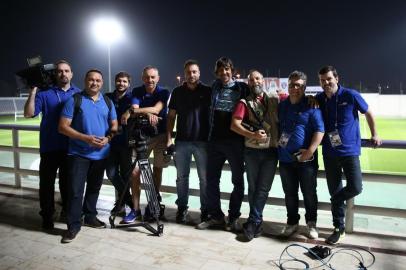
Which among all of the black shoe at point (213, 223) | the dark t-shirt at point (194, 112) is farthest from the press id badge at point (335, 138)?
the black shoe at point (213, 223)

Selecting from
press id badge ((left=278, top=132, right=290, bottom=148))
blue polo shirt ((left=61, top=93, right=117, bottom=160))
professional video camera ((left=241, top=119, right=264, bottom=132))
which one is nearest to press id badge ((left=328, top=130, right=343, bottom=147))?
press id badge ((left=278, top=132, right=290, bottom=148))

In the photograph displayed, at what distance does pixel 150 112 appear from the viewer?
432 cm

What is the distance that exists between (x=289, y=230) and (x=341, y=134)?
1.18m

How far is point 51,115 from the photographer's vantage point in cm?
434

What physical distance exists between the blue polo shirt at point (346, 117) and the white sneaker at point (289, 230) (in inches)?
37.0

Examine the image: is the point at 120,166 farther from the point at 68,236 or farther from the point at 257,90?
the point at 257,90

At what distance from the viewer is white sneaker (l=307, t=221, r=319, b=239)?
402cm

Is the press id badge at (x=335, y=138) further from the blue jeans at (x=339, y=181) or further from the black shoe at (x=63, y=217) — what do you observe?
the black shoe at (x=63, y=217)

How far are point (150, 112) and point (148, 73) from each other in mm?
465

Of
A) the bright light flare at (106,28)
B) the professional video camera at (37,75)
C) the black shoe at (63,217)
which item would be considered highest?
the bright light flare at (106,28)

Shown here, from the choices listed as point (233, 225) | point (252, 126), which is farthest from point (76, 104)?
point (233, 225)

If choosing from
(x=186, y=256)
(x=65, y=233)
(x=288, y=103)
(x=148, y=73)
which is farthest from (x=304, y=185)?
(x=65, y=233)

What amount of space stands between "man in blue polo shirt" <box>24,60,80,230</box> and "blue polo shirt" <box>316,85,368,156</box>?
2892 millimetres

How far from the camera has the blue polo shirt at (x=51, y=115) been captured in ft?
14.2
